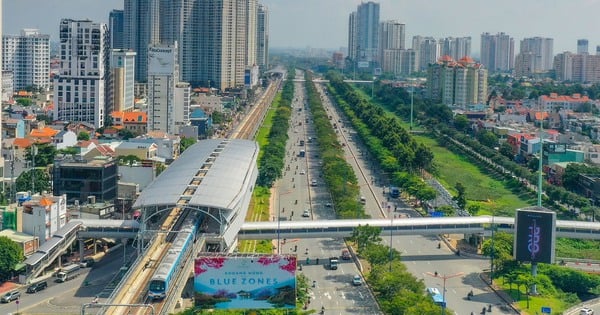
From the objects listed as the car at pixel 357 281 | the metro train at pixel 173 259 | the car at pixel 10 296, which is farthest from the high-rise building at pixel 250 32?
the car at pixel 10 296

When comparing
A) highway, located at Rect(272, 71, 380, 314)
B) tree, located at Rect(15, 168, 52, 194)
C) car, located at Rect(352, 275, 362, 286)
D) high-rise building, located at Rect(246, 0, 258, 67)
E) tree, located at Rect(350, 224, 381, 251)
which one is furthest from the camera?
high-rise building, located at Rect(246, 0, 258, 67)

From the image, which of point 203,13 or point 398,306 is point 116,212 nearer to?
point 398,306

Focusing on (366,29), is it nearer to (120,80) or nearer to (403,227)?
(120,80)

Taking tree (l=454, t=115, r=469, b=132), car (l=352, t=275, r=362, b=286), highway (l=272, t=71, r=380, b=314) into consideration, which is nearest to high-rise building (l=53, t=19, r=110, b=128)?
highway (l=272, t=71, r=380, b=314)

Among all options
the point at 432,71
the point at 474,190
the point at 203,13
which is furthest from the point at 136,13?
the point at 474,190

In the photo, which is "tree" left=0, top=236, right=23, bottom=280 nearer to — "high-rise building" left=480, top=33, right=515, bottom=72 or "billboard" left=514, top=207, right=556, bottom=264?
"billboard" left=514, top=207, right=556, bottom=264

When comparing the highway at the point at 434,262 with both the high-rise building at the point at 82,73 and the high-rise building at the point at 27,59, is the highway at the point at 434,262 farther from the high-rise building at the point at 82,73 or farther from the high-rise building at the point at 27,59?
the high-rise building at the point at 27,59
